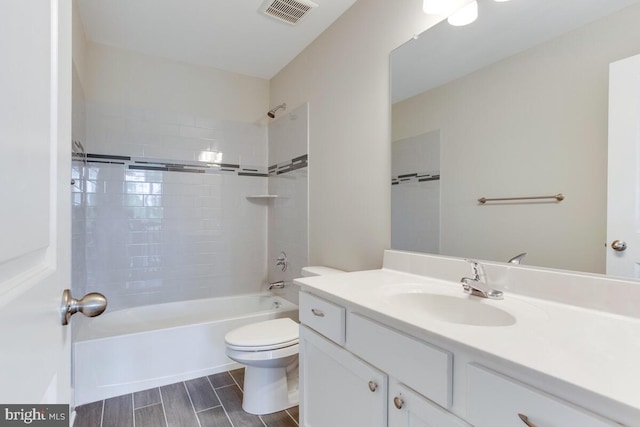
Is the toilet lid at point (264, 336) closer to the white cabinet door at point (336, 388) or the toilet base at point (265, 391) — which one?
the toilet base at point (265, 391)

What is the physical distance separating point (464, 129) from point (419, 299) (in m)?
0.78

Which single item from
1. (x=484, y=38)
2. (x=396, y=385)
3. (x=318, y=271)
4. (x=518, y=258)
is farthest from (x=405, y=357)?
(x=484, y=38)

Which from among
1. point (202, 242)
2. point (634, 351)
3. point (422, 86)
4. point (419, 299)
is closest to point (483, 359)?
point (634, 351)

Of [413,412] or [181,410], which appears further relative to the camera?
[181,410]

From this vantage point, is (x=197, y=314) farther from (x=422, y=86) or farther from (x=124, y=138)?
(x=422, y=86)

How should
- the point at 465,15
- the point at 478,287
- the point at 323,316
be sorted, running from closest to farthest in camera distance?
the point at 478,287 → the point at 323,316 → the point at 465,15

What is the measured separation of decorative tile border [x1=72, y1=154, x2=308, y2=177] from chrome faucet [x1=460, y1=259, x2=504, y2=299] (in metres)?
1.59

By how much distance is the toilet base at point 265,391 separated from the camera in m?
1.82

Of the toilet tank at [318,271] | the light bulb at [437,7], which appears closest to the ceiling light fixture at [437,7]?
the light bulb at [437,7]

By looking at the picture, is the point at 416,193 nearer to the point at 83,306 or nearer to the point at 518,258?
the point at 518,258

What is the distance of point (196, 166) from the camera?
9.31 feet

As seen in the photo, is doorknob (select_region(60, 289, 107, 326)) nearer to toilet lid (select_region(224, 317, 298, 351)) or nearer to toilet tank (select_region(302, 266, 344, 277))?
toilet lid (select_region(224, 317, 298, 351))

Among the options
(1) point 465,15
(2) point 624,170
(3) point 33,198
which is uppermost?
(1) point 465,15

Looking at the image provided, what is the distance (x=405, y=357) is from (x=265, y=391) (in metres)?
1.26
